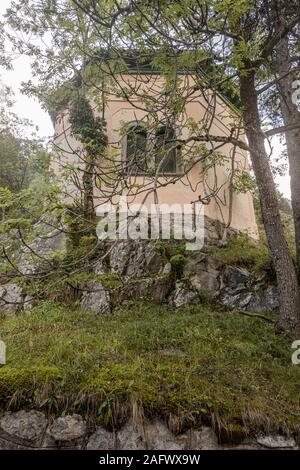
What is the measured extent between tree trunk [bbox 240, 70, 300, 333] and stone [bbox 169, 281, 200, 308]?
1607 millimetres

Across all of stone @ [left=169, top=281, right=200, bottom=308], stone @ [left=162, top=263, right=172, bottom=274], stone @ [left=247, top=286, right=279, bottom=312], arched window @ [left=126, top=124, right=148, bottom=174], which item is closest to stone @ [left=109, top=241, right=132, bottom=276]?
stone @ [left=162, top=263, right=172, bottom=274]

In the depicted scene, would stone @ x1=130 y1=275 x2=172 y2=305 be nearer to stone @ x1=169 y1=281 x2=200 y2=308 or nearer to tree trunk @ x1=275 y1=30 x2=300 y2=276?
stone @ x1=169 y1=281 x2=200 y2=308

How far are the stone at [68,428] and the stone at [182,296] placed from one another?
298 cm

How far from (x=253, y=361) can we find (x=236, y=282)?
7.48 ft

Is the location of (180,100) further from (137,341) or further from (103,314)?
(103,314)

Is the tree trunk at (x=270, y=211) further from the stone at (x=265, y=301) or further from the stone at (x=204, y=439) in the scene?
the stone at (x=204, y=439)

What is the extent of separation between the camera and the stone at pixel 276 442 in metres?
2.98

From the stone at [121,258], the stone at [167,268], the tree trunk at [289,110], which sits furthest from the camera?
the stone at [121,258]

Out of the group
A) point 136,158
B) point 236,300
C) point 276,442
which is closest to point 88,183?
point 136,158

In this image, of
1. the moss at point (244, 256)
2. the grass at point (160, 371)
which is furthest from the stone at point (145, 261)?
the grass at point (160, 371)

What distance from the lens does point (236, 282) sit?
6.05m

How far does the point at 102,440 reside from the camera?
302cm

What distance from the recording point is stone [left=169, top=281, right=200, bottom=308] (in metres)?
5.79

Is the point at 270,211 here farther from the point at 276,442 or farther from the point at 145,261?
the point at 276,442
